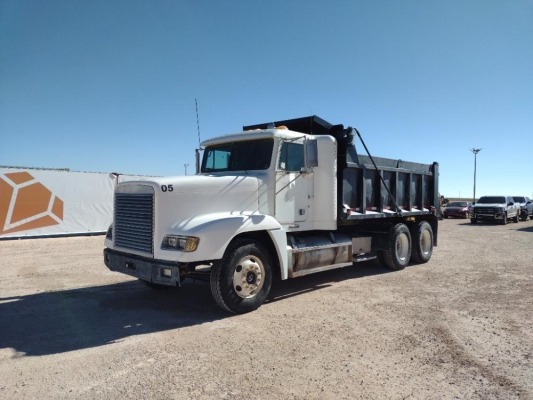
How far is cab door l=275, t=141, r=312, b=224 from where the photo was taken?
22.0 ft

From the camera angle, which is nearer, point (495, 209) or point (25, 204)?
point (25, 204)

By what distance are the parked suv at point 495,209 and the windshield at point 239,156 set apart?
993 inches

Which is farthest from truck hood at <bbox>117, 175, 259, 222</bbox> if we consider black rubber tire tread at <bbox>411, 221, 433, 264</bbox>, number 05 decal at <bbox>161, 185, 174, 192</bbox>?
black rubber tire tread at <bbox>411, 221, 433, 264</bbox>

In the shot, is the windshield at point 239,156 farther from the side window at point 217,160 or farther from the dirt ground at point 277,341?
the dirt ground at point 277,341

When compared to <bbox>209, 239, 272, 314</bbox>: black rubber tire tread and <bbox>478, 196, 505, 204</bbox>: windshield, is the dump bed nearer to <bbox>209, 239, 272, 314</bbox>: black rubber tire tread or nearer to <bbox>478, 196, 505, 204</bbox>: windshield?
<bbox>209, 239, 272, 314</bbox>: black rubber tire tread

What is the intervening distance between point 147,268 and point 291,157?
A: 316 cm

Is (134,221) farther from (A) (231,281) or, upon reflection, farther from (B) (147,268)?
(A) (231,281)

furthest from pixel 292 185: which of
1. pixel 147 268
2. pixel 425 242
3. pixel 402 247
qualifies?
pixel 425 242

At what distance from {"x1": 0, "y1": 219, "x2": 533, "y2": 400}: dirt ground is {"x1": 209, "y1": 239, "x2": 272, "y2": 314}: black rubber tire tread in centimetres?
19

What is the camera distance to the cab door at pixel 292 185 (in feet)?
22.0

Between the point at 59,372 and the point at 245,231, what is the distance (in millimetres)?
2911

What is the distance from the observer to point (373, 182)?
9.00 meters

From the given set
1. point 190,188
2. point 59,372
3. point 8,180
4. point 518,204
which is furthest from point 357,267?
point 518,204

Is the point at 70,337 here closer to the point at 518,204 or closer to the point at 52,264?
the point at 52,264
